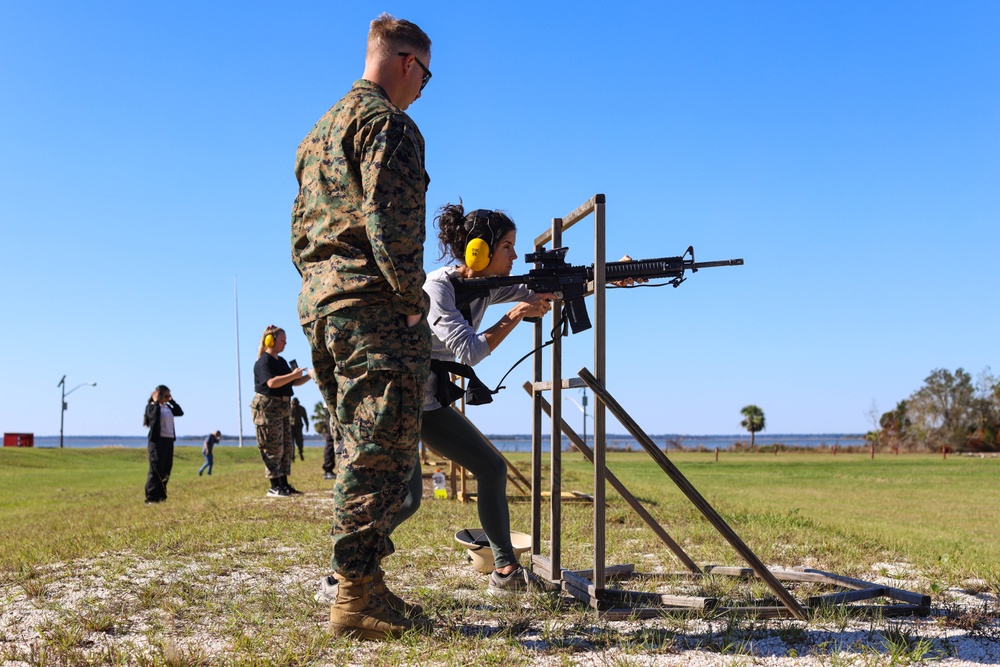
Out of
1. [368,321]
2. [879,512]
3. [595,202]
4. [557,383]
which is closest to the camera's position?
[368,321]

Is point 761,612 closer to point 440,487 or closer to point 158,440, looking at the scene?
point 440,487

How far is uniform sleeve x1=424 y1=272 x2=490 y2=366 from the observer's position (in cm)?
457

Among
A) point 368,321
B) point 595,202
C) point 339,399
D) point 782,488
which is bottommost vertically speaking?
point 782,488

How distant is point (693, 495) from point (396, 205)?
213cm

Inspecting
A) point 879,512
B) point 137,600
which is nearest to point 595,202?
point 137,600

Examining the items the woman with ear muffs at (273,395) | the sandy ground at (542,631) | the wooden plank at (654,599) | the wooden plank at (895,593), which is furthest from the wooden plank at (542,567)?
the woman with ear muffs at (273,395)

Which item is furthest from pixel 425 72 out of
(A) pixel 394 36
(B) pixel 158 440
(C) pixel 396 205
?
(B) pixel 158 440

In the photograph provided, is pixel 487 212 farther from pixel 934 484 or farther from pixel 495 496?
pixel 934 484

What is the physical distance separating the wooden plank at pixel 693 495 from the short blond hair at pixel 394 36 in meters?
1.86

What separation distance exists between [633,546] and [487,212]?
3702mm

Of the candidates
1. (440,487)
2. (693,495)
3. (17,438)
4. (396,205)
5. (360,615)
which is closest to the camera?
(396,205)

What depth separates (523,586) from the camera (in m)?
4.97

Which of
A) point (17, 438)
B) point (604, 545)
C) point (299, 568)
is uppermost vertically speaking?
point (604, 545)

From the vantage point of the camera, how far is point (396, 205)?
3678 millimetres
